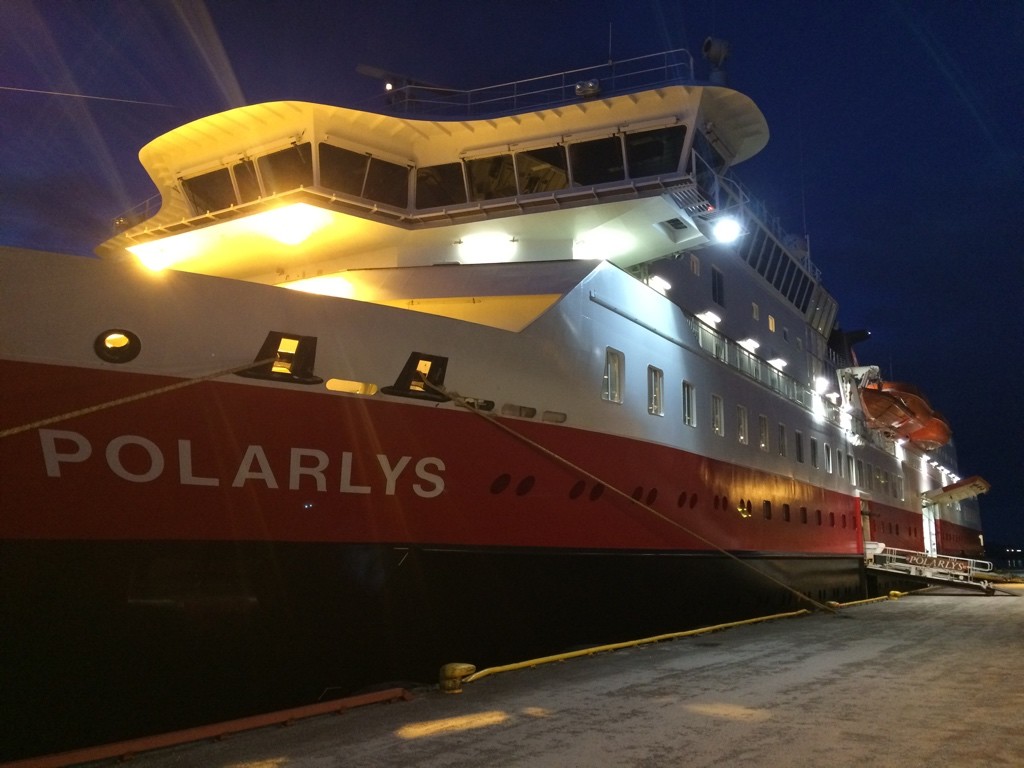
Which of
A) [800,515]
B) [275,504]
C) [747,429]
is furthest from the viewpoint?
[800,515]

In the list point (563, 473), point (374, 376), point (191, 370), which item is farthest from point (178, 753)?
point (563, 473)

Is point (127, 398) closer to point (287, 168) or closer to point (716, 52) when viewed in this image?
point (287, 168)

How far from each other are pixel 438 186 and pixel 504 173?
0.89m

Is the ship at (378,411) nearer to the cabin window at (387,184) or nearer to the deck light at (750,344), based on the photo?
the cabin window at (387,184)

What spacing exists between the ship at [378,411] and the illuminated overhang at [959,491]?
21.2 m

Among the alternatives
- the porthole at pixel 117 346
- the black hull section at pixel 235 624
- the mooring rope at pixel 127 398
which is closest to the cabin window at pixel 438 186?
the mooring rope at pixel 127 398

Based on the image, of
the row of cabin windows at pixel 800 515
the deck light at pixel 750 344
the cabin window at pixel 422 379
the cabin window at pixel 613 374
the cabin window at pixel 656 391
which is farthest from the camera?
the deck light at pixel 750 344

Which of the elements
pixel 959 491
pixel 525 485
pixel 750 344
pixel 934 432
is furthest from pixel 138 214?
pixel 959 491

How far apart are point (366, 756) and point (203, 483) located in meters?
2.24

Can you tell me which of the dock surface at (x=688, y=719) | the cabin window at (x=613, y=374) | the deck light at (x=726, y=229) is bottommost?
the dock surface at (x=688, y=719)

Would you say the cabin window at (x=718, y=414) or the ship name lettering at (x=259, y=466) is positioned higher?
the cabin window at (x=718, y=414)

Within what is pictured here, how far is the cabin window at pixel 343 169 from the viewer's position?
9375 millimetres

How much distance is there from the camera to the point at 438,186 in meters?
10.2

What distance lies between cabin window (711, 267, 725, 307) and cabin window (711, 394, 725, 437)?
2437 mm
